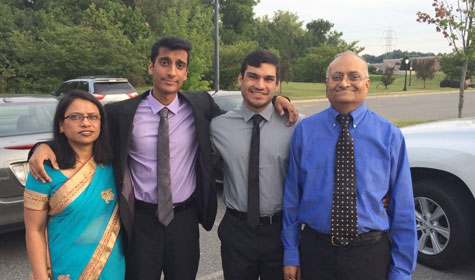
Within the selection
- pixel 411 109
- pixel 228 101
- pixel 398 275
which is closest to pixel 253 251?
pixel 398 275

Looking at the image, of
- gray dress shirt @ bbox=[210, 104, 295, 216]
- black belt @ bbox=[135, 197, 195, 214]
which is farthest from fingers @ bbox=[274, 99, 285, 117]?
black belt @ bbox=[135, 197, 195, 214]

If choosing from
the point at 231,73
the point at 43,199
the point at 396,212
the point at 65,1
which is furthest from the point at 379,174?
the point at 65,1

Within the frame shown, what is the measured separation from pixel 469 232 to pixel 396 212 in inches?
65.9

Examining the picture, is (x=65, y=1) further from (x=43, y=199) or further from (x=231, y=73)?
(x=43, y=199)

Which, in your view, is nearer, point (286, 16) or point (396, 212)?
point (396, 212)

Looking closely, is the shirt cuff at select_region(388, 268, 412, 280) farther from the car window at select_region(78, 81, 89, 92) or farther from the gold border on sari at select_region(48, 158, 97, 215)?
the car window at select_region(78, 81, 89, 92)

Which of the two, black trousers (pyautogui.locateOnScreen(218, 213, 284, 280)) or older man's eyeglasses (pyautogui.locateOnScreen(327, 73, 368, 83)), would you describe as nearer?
older man's eyeglasses (pyautogui.locateOnScreen(327, 73, 368, 83))

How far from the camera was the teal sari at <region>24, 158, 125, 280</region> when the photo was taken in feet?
5.90

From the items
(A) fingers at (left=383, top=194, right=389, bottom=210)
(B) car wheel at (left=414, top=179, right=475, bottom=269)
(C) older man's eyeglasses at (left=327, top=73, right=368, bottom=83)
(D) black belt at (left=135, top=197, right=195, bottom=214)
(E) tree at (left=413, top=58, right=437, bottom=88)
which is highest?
(E) tree at (left=413, top=58, right=437, bottom=88)

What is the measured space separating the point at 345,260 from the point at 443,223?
6.28ft

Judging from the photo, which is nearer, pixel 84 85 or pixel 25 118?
pixel 25 118

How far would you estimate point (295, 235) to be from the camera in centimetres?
200

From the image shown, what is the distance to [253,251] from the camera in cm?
209

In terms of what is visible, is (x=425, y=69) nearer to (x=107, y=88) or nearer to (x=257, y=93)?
(x=107, y=88)
